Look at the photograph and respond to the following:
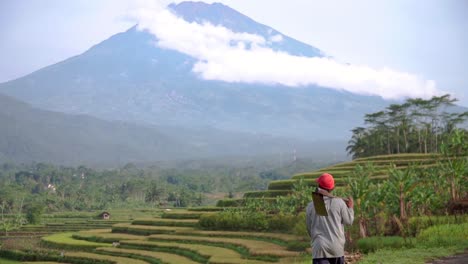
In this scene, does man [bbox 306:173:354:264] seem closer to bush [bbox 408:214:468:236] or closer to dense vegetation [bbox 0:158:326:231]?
bush [bbox 408:214:468:236]

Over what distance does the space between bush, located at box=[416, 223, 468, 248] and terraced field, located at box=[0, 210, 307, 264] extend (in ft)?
24.7

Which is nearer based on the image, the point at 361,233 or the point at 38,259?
the point at 361,233

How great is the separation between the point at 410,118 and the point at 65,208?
50830 mm

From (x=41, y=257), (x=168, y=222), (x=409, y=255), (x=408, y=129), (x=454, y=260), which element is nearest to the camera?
(x=454, y=260)

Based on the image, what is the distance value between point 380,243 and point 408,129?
56.9 metres

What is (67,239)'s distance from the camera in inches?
2056

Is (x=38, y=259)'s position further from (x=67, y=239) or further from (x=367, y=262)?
(x=367, y=262)

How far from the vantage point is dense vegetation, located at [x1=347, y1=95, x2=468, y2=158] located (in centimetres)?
7025

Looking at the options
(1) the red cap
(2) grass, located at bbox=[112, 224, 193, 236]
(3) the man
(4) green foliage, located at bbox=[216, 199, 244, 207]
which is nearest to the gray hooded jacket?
(3) the man

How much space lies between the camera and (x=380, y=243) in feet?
62.0

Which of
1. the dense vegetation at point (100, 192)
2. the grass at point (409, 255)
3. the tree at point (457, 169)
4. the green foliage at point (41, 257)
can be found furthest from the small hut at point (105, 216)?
the grass at point (409, 255)

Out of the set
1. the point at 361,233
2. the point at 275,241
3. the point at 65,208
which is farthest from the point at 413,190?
the point at 65,208

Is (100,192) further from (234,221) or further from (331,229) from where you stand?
(331,229)

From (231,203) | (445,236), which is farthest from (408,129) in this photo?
(445,236)
